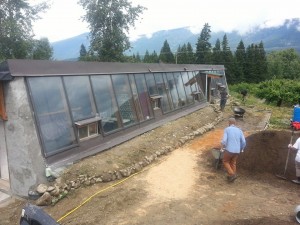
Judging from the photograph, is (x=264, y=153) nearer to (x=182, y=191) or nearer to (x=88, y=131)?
(x=182, y=191)

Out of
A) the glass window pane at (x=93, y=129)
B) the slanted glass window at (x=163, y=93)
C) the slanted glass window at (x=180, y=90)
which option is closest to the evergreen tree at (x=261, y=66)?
the slanted glass window at (x=180, y=90)

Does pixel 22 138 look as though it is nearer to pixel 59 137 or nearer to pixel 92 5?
pixel 59 137

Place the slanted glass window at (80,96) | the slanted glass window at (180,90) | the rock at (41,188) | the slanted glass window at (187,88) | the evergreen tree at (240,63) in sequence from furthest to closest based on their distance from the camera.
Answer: the evergreen tree at (240,63) < the slanted glass window at (187,88) < the slanted glass window at (180,90) < the slanted glass window at (80,96) < the rock at (41,188)

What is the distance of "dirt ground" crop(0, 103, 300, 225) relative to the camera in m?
7.13

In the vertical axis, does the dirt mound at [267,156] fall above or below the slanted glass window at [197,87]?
below

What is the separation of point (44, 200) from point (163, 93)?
10039mm

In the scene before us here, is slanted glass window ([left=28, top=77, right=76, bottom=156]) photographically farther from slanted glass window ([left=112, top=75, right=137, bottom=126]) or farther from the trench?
the trench

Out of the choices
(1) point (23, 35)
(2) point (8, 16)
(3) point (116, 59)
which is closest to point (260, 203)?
(1) point (23, 35)

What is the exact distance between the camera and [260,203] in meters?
7.78

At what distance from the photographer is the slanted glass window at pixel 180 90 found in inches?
745

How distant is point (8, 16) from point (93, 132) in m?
24.1

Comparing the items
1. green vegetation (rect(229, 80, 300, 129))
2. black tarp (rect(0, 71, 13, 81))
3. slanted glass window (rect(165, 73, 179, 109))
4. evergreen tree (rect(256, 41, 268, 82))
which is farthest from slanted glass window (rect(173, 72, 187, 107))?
evergreen tree (rect(256, 41, 268, 82))

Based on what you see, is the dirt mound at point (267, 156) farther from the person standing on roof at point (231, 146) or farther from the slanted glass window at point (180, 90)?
the slanted glass window at point (180, 90)

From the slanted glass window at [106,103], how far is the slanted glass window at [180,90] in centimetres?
706
